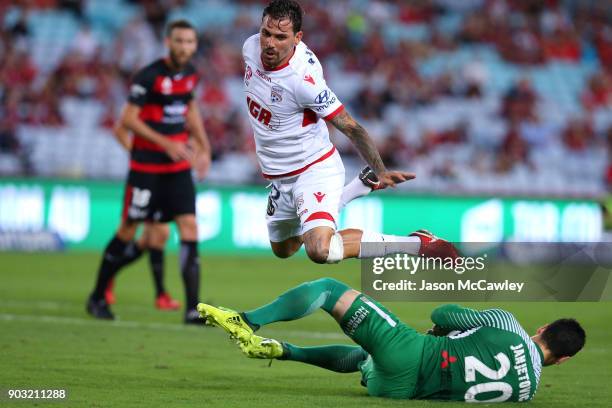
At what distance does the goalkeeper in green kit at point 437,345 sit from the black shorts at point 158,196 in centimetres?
424

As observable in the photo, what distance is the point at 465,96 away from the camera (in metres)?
24.6

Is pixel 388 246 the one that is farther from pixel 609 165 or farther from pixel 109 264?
pixel 609 165

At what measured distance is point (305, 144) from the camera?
27.0 feet

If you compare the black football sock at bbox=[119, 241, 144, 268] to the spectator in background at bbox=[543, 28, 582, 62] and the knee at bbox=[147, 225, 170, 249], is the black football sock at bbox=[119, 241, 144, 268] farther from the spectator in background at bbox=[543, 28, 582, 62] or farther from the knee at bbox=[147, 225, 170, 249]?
the spectator in background at bbox=[543, 28, 582, 62]

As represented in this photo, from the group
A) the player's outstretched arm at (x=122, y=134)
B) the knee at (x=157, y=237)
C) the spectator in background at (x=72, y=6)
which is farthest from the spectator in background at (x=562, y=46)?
the player's outstretched arm at (x=122, y=134)

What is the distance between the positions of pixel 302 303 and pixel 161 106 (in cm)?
467

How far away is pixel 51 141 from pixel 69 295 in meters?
8.67

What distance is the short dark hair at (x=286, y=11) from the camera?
7.77 metres

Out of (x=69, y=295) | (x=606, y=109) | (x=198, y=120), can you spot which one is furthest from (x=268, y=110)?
(x=606, y=109)

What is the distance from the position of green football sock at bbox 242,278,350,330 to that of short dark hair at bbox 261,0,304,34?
200cm

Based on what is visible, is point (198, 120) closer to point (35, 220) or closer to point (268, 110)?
point (268, 110)

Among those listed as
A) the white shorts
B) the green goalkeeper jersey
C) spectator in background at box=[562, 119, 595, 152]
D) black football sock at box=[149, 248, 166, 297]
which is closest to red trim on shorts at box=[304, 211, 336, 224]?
the white shorts

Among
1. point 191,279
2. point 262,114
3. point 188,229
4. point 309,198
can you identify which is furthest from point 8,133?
point 309,198

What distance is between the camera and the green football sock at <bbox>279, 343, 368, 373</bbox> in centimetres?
704
